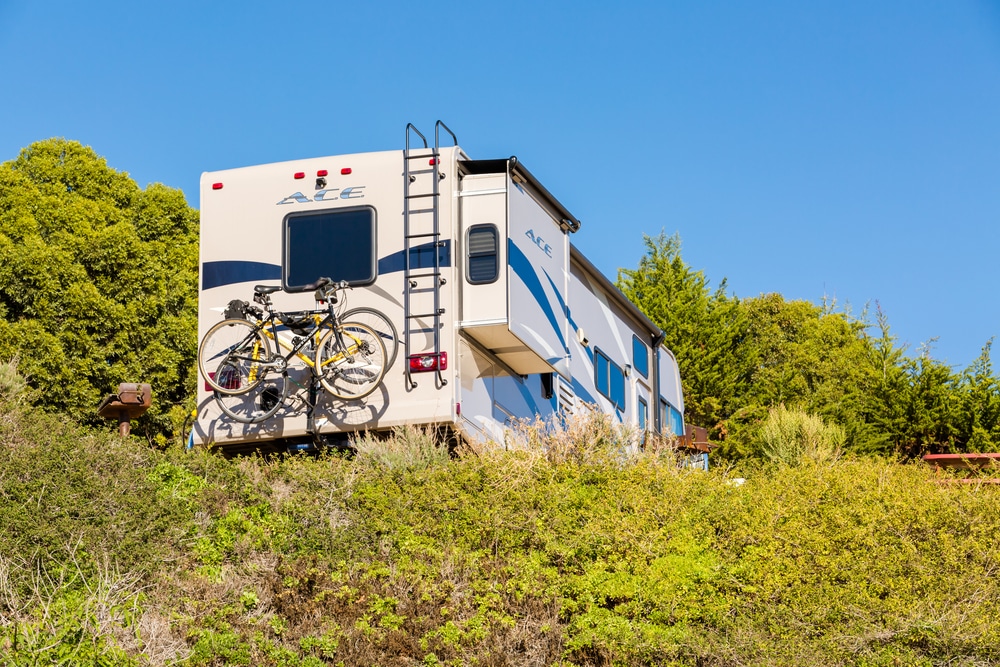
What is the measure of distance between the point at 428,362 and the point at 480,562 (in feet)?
10.9

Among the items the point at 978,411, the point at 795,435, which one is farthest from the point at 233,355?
the point at 978,411

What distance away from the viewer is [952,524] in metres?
10.9

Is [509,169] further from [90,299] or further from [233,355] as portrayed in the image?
[90,299]

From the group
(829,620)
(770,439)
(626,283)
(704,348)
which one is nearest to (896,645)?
(829,620)

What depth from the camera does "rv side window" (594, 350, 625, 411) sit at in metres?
17.6

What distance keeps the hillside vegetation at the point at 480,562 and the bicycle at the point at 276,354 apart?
4.47 feet

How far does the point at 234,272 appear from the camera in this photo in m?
14.7

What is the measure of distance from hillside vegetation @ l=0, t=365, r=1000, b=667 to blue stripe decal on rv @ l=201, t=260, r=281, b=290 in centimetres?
250

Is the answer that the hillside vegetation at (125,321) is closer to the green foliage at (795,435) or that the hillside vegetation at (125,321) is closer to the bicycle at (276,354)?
the green foliage at (795,435)

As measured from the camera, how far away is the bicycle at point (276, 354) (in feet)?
45.2

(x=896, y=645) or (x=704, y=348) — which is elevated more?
(x=704, y=348)

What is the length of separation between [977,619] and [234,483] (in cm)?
641

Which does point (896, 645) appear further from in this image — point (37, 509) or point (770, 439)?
point (770, 439)

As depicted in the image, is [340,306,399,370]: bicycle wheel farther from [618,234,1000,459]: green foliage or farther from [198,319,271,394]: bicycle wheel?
[618,234,1000,459]: green foliage
